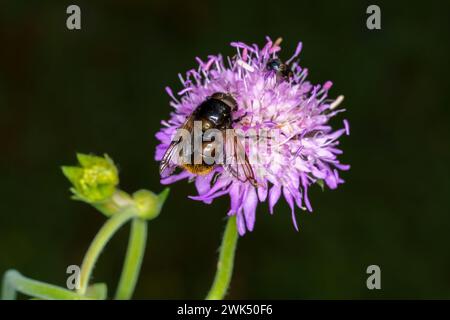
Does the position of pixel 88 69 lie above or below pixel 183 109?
above

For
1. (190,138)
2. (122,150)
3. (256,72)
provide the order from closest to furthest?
(190,138), (256,72), (122,150)

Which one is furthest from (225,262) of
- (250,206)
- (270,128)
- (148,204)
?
(270,128)

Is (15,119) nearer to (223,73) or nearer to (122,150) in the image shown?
(122,150)

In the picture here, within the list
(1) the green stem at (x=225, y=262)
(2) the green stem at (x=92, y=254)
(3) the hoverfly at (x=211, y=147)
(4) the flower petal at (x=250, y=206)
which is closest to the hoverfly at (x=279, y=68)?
(3) the hoverfly at (x=211, y=147)

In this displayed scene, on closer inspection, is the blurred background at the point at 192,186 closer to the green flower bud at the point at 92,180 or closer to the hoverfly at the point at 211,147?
the green flower bud at the point at 92,180
